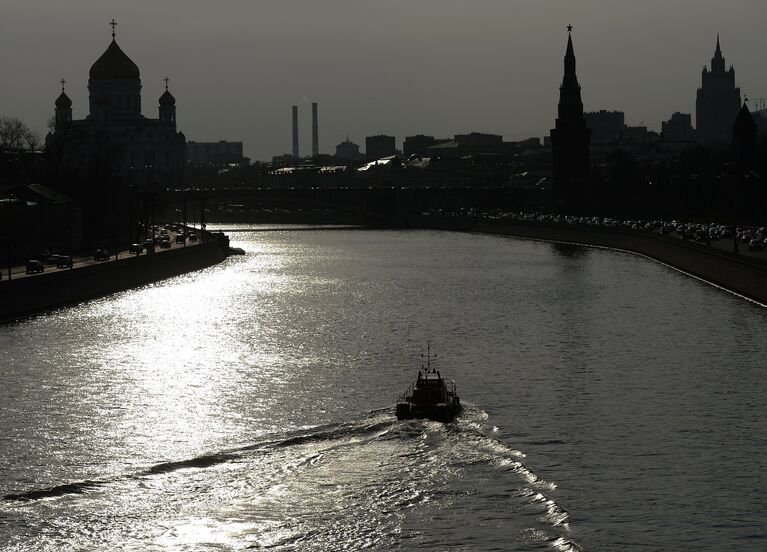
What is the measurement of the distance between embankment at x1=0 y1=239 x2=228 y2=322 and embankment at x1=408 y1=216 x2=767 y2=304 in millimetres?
29127

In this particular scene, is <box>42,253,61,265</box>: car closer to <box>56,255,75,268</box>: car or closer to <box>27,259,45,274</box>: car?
<box>56,255,75,268</box>: car

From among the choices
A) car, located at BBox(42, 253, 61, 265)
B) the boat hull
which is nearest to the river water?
the boat hull

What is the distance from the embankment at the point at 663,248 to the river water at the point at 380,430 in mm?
2621

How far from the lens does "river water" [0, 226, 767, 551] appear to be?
99.1 ft

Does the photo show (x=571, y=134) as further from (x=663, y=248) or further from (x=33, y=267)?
(x=33, y=267)

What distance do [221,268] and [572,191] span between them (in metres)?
81.5

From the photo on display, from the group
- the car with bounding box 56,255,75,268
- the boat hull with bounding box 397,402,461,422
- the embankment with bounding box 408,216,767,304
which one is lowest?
the boat hull with bounding box 397,402,461,422

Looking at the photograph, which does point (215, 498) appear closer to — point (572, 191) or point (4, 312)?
point (4, 312)

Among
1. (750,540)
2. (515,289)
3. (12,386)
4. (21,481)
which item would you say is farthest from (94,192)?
(750,540)

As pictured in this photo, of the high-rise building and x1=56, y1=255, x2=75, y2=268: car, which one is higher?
the high-rise building

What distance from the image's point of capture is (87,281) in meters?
73.2

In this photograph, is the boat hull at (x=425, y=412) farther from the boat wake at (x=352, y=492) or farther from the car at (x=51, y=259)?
the car at (x=51, y=259)

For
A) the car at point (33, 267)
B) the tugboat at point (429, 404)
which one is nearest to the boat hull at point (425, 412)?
the tugboat at point (429, 404)

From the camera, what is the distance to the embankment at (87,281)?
6256 cm
